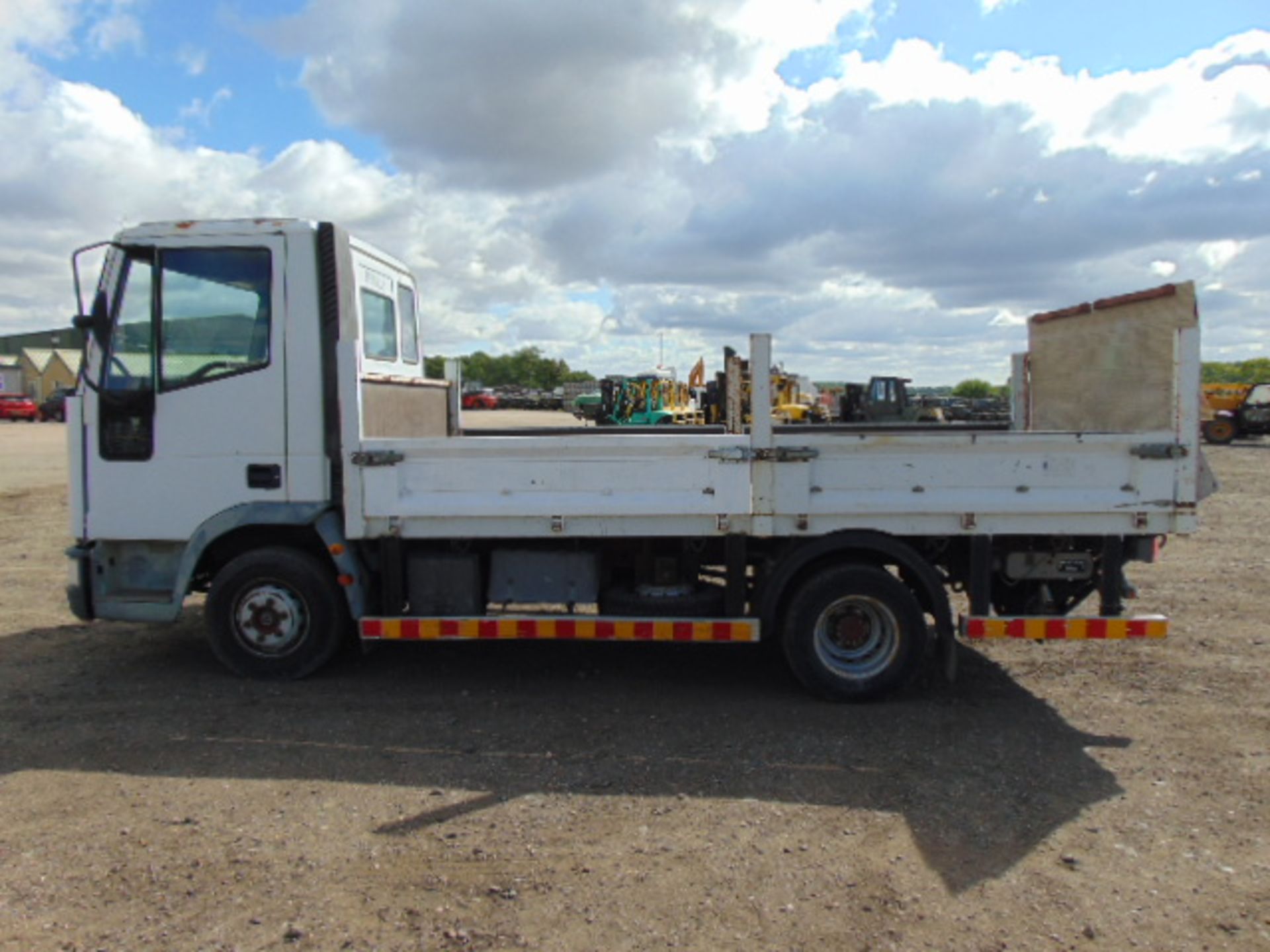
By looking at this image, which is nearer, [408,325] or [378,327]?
[378,327]

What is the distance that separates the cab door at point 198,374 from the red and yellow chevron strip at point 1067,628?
425 cm

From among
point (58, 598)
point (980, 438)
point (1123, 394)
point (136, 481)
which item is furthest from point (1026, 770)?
point (58, 598)

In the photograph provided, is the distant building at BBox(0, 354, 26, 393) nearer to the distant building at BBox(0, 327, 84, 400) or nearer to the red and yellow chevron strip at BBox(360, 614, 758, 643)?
the distant building at BBox(0, 327, 84, 400)

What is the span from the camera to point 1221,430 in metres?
30.7

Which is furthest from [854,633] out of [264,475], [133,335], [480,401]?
[480,401]

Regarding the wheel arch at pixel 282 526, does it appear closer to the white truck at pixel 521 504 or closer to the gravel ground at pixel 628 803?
the white truck at pixel 521 504

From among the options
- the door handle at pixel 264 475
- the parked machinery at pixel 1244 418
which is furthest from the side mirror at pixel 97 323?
the parked machinery at pixel 1244 418

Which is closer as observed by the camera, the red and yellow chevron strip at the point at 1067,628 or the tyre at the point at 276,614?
the red and yellow chevron strip at the point at 1067,628

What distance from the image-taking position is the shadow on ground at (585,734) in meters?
4.30

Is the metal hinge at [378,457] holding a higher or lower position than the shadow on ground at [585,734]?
higher

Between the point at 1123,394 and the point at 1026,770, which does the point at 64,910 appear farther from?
the point at 1123,394

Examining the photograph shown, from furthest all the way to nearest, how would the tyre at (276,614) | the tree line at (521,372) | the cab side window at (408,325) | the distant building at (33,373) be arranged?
the tree line at (521,372) → the distant building at (33,373) → the cab side window at (408,325) → the tyre at (276,614)

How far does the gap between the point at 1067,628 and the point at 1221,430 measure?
30.9 metres

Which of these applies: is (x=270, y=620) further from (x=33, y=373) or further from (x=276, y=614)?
(x=33, y=373)
